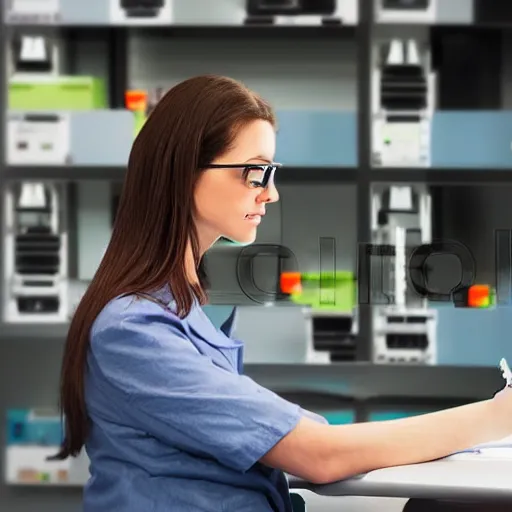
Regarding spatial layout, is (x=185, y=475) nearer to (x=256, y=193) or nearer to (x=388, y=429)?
(x=388, y=429)

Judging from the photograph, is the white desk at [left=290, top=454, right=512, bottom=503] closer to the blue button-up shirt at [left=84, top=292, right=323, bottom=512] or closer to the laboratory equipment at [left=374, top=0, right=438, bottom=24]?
the blue button-up shirt at [left=84, top=292, right=323, bottom=512]

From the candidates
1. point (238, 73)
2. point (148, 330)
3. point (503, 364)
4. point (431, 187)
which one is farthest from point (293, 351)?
point (148, 330)

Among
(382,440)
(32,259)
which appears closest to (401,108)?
(32,259)

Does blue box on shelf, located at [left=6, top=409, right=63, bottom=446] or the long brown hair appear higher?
the long brown hair

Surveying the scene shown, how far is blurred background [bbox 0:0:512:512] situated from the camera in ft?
8.08

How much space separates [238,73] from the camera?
268cm

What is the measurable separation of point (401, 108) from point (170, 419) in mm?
1827

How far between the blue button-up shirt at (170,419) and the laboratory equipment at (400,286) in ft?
5.45

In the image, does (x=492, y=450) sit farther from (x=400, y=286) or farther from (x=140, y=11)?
(x=140, y=11)

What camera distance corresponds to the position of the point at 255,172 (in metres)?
0.95

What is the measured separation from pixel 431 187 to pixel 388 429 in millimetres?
1869

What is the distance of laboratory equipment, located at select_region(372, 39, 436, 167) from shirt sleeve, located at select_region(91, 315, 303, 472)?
68.0 inches

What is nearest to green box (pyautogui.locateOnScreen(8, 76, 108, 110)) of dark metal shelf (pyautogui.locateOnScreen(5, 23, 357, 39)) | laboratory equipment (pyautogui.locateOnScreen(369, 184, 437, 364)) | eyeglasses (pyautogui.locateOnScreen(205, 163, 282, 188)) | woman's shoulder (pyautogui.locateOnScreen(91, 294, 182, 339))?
dark metal shelf (pyautogui.locateOnScreen(5, 23, 357, 39))

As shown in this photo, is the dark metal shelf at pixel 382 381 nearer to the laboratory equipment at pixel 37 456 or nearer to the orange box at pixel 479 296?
the orange box at pixel 479 296
